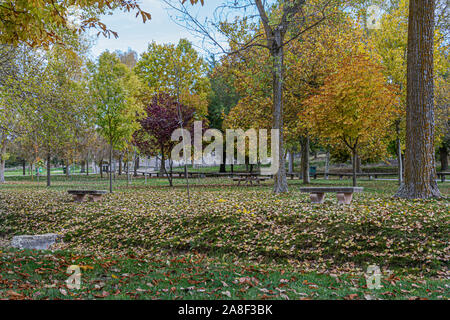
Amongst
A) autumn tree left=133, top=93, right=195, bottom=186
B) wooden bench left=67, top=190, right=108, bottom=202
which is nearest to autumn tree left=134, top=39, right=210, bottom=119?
autumn tree left=133, top=93, right=195, bottom=186

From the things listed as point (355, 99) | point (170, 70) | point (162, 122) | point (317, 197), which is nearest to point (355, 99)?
point (355, 99)

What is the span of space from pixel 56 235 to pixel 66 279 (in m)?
3.93

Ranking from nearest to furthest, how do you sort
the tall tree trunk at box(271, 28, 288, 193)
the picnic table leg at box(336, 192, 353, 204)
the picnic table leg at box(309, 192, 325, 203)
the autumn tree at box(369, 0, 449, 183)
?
the picnic table leg at box(336, 192, 353, 204)
the picnic table leg at box(309, 192, 325, 203)
the tall tree trunk at box(271, 28, 288, 193)
the autumn tree at box(369, 0, 449, 183)

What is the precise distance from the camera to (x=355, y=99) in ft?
43.3

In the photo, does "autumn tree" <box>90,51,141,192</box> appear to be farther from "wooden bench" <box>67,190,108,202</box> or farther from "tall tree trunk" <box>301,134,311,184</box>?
"tall tree trunk" <box>301,134,311,184</box>

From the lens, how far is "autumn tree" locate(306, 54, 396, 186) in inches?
517

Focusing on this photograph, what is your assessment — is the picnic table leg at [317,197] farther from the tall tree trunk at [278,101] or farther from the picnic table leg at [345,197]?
the tall tree trunk at [278,101]

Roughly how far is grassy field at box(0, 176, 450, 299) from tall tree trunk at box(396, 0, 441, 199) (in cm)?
70

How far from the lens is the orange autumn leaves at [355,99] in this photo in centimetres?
1313

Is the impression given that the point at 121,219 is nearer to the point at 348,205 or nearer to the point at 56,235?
the point at 56,235

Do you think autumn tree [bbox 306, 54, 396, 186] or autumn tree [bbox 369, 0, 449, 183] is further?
autumn tree [bbox 369, 0, 449, 183]

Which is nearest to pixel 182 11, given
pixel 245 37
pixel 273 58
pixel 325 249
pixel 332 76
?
pixel 273 58

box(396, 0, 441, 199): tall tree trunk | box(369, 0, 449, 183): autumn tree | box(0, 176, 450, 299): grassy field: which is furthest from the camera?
box(369, 0, 449, 183): autumn tree

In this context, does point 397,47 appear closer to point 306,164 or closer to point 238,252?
point 306,164
